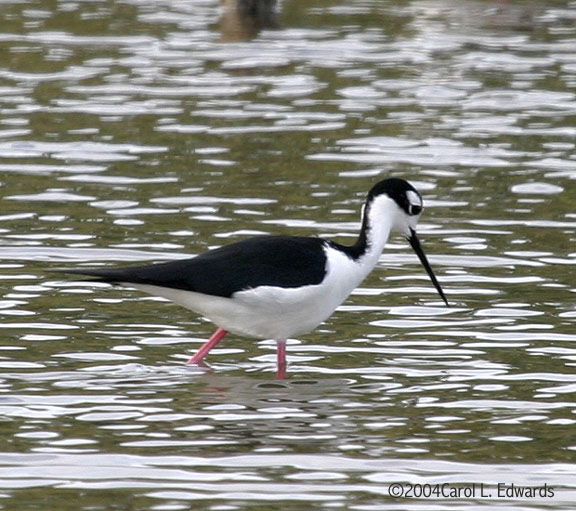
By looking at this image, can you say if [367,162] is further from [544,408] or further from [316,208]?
[544,408]

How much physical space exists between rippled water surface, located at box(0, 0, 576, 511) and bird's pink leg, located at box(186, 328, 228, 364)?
102mm

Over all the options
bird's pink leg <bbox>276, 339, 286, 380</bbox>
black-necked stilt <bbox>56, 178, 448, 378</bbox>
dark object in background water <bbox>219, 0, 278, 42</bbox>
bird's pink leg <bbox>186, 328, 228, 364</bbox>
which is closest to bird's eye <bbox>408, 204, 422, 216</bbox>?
black-necked stilt <bbox>56, 178, 448, 378</bbox>

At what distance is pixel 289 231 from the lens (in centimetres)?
1416

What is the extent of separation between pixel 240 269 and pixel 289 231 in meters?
3.76

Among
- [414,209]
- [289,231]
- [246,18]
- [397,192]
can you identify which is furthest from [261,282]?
[246,18]

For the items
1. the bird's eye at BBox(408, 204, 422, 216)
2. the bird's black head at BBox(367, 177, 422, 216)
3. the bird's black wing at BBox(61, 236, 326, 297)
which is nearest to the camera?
the bird's black wing at BBox(61, 236, 326, 297)

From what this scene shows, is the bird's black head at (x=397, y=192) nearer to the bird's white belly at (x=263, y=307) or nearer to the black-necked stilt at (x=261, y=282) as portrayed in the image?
the black-necked stilt at (x=261, y=282)

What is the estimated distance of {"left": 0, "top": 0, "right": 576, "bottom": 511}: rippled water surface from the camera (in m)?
8.71

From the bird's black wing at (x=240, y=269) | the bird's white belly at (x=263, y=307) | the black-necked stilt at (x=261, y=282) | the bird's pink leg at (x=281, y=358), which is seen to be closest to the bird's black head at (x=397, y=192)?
the black-necked stilt at (x=261, y=282)

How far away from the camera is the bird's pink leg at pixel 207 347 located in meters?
10.6

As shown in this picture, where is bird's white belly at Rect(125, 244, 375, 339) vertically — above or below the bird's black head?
below

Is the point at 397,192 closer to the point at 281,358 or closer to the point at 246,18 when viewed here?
the point at 281,358

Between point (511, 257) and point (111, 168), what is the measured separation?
187 inches

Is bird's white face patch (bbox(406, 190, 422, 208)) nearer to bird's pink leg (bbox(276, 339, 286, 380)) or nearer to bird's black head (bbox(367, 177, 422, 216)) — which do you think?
bird's black head (bbox(367, 177, 422, 216))
